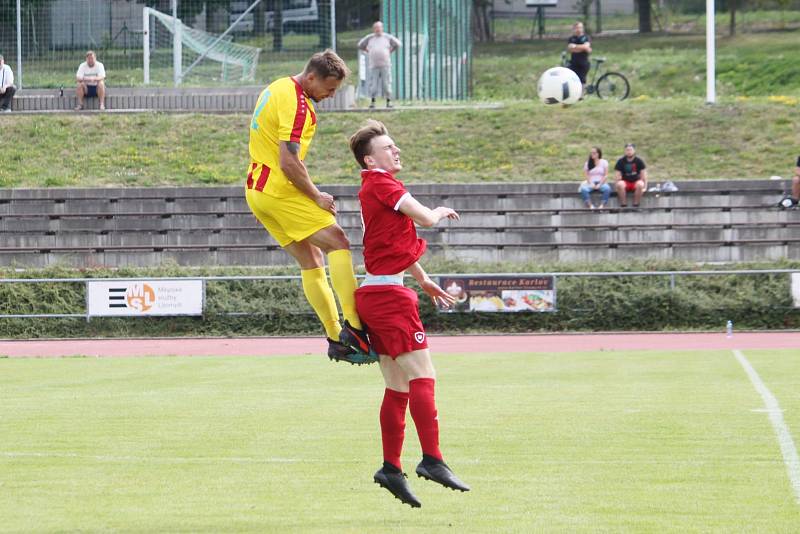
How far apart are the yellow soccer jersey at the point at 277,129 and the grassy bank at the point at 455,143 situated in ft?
67.7

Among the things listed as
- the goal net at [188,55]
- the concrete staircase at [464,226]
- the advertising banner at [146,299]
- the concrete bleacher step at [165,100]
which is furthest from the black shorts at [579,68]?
the advertising banner at [146,299]

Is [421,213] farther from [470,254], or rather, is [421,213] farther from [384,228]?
[470,254]

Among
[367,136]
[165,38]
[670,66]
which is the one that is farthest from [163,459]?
[670,66]

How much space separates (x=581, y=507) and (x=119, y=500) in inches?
101

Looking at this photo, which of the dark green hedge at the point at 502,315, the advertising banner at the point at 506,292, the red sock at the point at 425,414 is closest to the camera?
the red sock at the point at 425,414

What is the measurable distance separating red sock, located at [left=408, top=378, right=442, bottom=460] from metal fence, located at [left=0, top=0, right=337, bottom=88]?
26282 mm

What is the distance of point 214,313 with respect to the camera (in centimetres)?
2278

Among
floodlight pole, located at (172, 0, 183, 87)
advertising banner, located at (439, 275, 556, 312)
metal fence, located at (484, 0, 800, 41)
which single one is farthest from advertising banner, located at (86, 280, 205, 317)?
metal fence, located at (484, 0, 800, 41)

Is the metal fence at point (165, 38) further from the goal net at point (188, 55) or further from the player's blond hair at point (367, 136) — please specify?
the player's blond hair at point (367, 136)

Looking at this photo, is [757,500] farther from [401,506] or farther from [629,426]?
[629,426]

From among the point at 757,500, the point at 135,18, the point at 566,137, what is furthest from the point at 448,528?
the point at 135,18

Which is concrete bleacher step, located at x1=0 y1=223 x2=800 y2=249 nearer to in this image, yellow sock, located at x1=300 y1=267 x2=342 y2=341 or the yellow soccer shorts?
yellow sock, located at x1=300 y1=267 x2=342 y2=341

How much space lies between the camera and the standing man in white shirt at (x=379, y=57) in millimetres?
30953

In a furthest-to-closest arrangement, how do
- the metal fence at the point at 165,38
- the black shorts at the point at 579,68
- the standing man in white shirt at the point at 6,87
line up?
the metal fence at the point at 165,38 → the standing man in white shirt at the point at 6,87 → the black shorts at the point at 579,68
